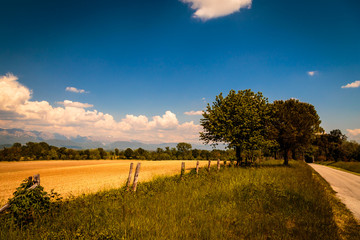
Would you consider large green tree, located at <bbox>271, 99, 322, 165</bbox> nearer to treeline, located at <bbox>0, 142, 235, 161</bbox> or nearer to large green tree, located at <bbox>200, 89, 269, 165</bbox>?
large green tree, located at <bbox>200, 89, 269, 165</bbox>

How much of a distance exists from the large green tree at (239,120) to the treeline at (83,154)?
6464 centimetres

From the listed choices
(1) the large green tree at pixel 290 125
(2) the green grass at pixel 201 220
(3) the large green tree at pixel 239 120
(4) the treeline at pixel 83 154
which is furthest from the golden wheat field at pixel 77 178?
(4) the treeline at pixel 83 154

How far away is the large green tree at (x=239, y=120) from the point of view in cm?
2447

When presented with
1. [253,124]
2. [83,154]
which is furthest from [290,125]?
[83,154]

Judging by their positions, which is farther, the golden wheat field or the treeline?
the treeline

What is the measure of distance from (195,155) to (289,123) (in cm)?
9147

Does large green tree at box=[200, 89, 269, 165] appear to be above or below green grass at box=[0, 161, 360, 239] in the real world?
above

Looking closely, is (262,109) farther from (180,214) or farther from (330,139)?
(330,139)

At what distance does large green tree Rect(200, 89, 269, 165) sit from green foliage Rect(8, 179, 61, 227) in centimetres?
2030

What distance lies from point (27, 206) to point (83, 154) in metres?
115

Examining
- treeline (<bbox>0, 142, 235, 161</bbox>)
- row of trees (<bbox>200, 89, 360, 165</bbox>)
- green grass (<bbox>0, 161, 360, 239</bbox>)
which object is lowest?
treeline (<bbox>0, 142, 235, 161</bbox>)

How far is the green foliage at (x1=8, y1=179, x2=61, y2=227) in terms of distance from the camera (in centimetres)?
681

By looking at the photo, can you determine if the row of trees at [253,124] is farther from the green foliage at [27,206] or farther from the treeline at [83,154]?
the treeline at [83,154]

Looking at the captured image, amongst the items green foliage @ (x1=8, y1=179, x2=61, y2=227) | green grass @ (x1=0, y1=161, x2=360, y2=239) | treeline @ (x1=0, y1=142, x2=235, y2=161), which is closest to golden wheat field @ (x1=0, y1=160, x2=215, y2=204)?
green foliage @ (x1=8, y1=179, x2=61, y2=227)
